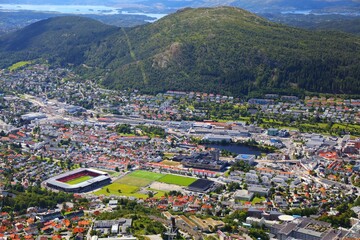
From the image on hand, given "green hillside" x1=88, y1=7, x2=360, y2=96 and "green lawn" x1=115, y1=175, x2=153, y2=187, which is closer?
"green lawn" x1=115, y1=175, x2=153, y2=187

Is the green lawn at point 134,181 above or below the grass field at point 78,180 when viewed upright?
above

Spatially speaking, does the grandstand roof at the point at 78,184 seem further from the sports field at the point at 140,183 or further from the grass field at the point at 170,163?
the grass field at the point at 170,163

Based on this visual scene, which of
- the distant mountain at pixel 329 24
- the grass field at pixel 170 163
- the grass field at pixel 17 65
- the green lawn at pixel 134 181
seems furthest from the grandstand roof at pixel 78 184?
the distant mountain at pixel 329 24

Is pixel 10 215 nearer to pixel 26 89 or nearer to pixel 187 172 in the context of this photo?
pixel 187 172

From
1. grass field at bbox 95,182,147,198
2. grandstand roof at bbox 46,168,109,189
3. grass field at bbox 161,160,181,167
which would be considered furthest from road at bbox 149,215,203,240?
grass field at bbox 161,160,181,167

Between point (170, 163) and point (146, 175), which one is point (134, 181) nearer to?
point (146, 175)

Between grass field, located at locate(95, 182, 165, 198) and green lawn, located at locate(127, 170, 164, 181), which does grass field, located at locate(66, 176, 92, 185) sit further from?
green lawn, located at locate(127, 170, 164, 181)
